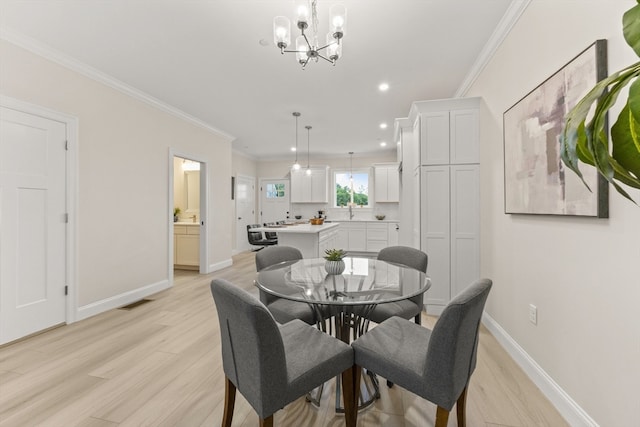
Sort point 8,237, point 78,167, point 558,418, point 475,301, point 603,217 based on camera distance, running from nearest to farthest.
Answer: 1. point 475,301
2. point 603,217
3. point 558,418
4. point 8,237
5. point 78,167

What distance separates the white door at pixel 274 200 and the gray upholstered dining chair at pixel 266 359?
6.84m

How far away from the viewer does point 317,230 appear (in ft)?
12.8

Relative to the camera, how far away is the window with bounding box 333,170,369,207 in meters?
7.74

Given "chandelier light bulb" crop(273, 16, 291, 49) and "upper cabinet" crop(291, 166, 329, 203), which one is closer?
"chandelier light bulb" crop(273, 16, 291, 49)

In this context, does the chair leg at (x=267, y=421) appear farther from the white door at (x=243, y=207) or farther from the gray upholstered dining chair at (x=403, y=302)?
the white door at (x=243, y=207)

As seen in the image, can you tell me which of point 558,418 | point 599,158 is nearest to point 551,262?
point 558,418

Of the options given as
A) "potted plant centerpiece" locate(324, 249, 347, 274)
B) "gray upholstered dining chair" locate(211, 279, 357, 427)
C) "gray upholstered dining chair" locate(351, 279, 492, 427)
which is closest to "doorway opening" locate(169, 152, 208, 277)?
"potted plant centerpiece" locate(324, 249, 347, 274)

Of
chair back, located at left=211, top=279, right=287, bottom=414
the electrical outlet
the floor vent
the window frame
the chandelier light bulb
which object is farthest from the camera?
the window frame

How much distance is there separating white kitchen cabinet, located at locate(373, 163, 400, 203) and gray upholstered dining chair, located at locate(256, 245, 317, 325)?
16.4ft

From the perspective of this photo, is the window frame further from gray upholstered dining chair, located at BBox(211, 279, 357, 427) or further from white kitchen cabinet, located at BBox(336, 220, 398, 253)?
gray upholstered dining chair, located at BBox(211, 279, 357, 427)

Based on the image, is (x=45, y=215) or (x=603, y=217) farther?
(x=45, y=215)

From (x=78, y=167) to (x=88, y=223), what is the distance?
0.62 meters

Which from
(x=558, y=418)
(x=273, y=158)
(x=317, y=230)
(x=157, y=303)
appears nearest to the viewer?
(x=558, y=418)

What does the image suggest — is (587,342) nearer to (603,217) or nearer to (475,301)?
(603,217)
